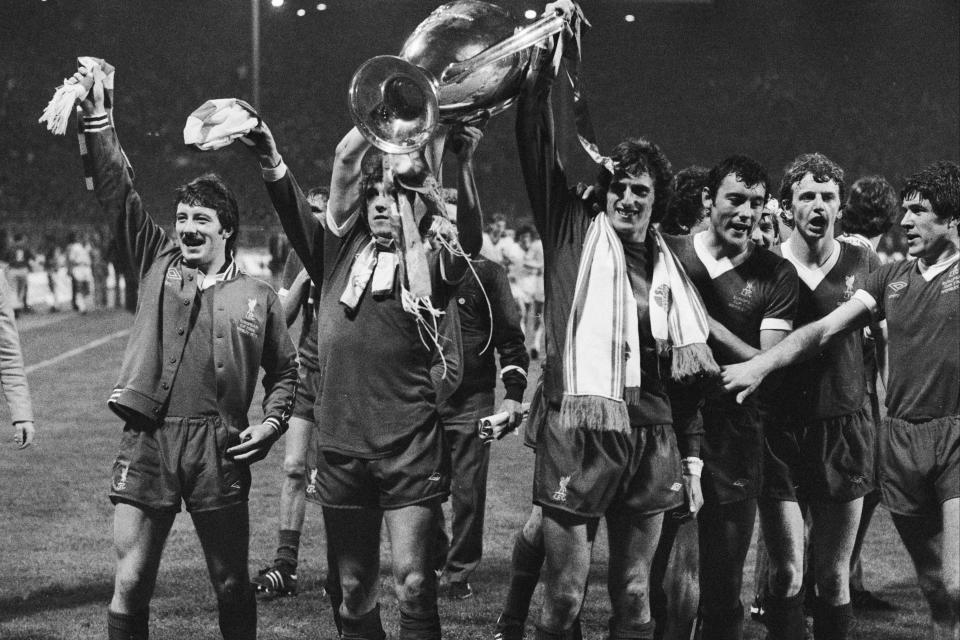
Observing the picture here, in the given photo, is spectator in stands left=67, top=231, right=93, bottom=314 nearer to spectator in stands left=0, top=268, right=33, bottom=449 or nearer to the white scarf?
spectator in stands left=0, top=268, right=33, bottom=449

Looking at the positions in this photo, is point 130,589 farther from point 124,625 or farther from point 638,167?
point 638,167

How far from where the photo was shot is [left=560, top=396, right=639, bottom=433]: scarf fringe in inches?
148

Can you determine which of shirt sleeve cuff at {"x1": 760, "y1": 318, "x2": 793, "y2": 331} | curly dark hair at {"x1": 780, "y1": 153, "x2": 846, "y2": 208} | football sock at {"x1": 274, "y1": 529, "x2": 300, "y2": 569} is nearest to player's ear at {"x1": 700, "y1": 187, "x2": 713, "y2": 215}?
curly dark hair at {"x1": 780, "y1": 153, "x2": 846, "y2": 208}

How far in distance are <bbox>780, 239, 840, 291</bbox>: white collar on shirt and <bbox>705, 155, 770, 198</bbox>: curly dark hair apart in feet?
1.43

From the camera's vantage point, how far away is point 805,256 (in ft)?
15.7

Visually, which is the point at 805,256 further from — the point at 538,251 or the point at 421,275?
the point at 538,251

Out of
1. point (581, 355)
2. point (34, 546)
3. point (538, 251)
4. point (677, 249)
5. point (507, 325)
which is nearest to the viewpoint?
point (581, 355)

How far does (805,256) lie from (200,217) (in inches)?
91.4

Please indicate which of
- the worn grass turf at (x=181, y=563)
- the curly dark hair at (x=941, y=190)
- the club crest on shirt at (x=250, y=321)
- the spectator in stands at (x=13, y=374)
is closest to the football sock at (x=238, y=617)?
the club crest on shirt at (x=250, y=321)

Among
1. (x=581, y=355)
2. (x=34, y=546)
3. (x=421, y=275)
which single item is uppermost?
(x=421, y=275)

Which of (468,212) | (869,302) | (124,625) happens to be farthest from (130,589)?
(869,302)

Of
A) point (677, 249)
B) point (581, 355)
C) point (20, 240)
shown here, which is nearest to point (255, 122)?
point (581, 355)

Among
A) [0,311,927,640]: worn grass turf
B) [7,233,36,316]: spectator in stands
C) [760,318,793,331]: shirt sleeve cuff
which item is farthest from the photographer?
[7,233,36,316]: spectator in stands

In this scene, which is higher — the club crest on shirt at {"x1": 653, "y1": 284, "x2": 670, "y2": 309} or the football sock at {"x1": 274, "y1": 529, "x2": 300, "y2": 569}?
the club crest on shirt at {"x1": 653, "y1": 284, "x2": 670, "y2": 309}
